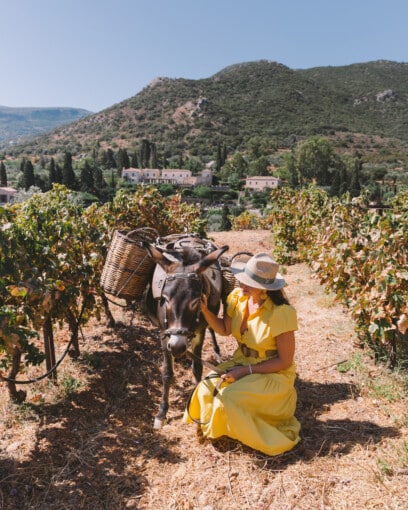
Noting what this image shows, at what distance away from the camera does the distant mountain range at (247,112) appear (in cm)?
12214

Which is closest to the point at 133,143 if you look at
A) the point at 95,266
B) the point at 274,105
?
the point at 274,105

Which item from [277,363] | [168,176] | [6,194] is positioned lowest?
[6,194]

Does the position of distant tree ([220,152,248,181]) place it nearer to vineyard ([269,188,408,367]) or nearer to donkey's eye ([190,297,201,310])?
vineyard ([269,188,408,367])

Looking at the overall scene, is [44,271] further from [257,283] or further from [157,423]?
[257,283]

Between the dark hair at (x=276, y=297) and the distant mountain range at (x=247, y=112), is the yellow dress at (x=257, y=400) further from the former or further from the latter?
the distant mountain range at (x=247, y=112)

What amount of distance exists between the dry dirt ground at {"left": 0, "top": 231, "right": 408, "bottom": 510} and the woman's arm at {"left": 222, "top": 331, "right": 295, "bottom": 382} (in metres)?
0.68

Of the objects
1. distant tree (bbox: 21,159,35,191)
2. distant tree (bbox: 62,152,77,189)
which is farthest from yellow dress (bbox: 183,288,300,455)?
distant tree (bbox: 21,159,35,191)

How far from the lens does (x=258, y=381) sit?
344cm

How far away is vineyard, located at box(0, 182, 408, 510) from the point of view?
3020mm

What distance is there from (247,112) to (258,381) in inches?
5728

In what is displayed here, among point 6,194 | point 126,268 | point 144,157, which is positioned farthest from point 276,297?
point 144,157

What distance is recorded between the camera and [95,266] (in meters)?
5.39

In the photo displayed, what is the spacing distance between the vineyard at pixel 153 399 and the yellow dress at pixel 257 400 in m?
0.18

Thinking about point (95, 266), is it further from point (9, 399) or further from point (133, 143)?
point (133, 143)
